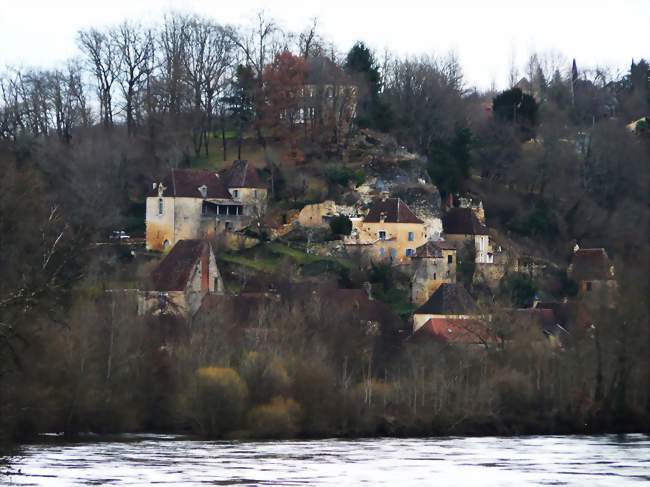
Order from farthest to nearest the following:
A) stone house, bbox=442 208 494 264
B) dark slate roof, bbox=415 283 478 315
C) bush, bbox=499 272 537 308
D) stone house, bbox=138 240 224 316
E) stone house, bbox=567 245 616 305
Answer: stone house, bbox=442 208 494 264, bush, bbox=499 272 537 308, stone house, bbox=567 245 616 305, dark slate roof, bbox=415 283 478 315, stone house, bbox=138 240 224 316

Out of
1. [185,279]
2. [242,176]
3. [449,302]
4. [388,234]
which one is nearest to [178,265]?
[185,279]

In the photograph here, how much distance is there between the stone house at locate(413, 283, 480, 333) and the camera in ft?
254

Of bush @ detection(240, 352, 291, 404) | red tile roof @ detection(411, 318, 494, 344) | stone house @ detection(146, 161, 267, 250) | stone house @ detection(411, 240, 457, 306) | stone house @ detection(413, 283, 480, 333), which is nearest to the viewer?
bush @ detection(240, 352, 291, 404)

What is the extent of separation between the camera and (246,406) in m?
58.9

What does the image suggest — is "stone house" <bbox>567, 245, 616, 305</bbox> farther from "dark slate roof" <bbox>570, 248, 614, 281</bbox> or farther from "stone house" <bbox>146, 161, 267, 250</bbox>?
"stone house" <bbox>146, 161, 267, 250</bbox>

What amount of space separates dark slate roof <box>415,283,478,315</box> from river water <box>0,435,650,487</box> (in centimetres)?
1933

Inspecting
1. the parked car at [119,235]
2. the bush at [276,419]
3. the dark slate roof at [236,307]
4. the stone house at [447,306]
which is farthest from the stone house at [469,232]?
the bush at [276,419]

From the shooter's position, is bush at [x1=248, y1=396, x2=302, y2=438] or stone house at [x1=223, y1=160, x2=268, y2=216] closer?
bush at [x1=248, y1=396, x2=302, y2=438]

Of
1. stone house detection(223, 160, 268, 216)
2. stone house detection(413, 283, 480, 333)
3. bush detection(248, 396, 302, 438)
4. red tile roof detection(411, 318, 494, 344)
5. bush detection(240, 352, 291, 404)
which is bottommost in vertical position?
bush detection(248, 396, 302, 438)

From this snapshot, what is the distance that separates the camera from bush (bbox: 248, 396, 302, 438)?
58.4 meters

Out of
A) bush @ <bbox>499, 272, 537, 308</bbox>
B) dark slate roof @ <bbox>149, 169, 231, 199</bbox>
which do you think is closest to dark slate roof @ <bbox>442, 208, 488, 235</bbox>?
bush @ <bbox>499, 272, 537, 308</bbox>

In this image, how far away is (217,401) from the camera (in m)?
57.8

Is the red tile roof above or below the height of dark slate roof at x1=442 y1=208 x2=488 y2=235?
below

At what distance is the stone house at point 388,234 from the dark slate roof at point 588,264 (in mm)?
8452
